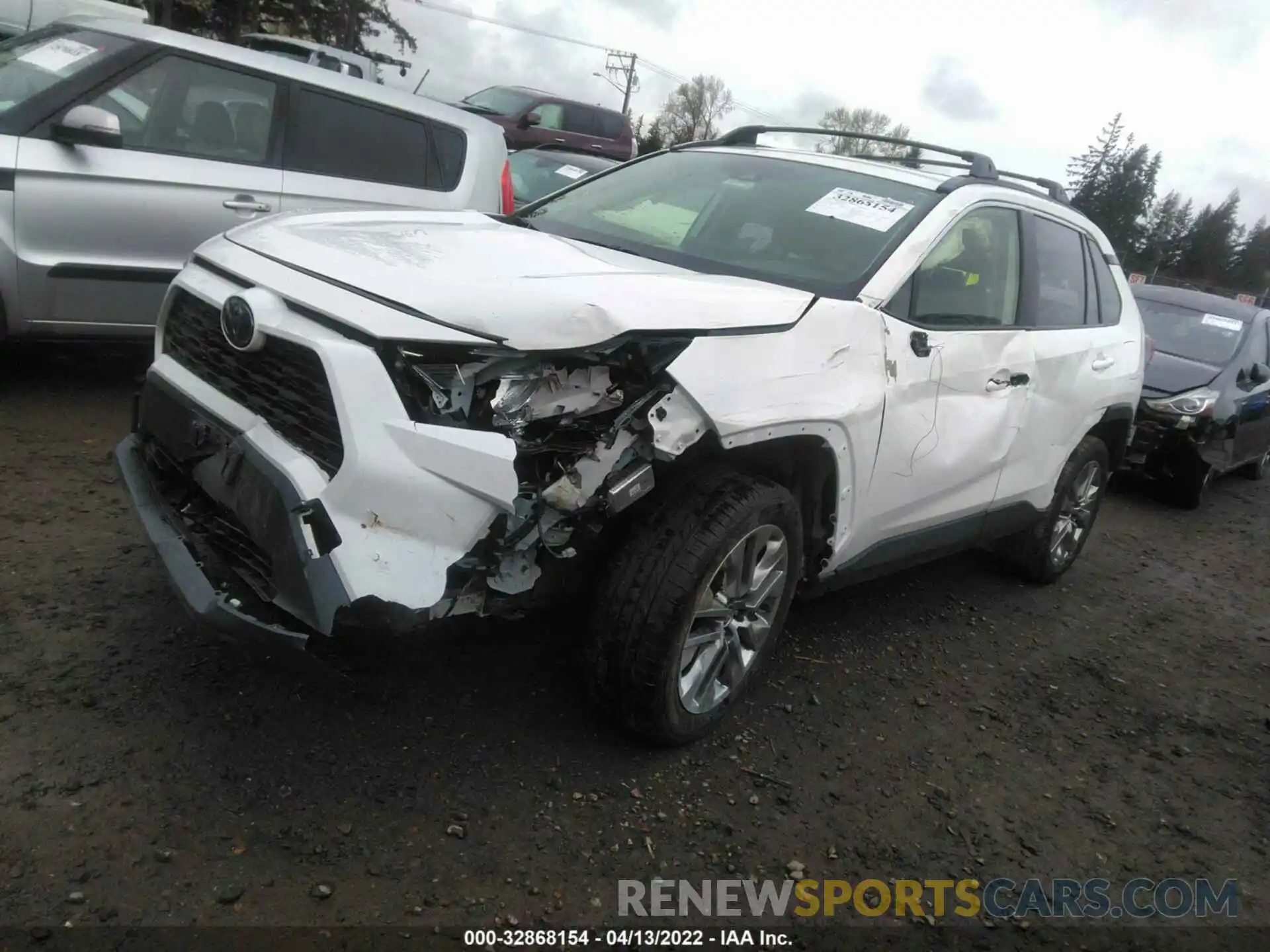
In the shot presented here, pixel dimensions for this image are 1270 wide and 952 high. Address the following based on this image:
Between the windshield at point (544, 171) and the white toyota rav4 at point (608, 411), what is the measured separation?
5423mm

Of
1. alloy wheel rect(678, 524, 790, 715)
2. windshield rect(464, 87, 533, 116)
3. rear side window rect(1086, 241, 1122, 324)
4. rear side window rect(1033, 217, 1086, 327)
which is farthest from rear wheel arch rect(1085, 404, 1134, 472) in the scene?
windshield rect(464, 87, 533, 116)

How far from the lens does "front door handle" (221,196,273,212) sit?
4.83m

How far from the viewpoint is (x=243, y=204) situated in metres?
4.84

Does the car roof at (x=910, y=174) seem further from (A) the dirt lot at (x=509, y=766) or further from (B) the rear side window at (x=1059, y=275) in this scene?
(A) the dirt lot at (x=509, y=766)

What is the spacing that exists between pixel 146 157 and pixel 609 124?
48.7ft

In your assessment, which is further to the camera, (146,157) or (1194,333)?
(1194,333)

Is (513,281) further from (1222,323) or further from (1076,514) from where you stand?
(1222,323)

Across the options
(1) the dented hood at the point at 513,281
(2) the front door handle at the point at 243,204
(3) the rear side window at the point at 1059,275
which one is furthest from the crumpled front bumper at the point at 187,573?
(3) the rear side window at the point at 1059,275

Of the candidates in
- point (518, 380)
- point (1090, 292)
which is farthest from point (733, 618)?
point (1090, 292)

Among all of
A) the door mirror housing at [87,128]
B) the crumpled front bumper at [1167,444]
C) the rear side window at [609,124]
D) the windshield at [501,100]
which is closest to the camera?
the door mirror housing at [87,128]

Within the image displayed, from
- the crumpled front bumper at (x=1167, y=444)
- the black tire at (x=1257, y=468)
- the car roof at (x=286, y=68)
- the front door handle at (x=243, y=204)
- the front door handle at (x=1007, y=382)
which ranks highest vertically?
the car roof at (x=286, y=68)

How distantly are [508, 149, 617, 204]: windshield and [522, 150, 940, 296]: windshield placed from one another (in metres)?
5.18

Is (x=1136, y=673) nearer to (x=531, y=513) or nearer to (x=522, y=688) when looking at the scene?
(x=522, y=688)

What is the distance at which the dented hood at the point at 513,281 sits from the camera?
91.8 inches
